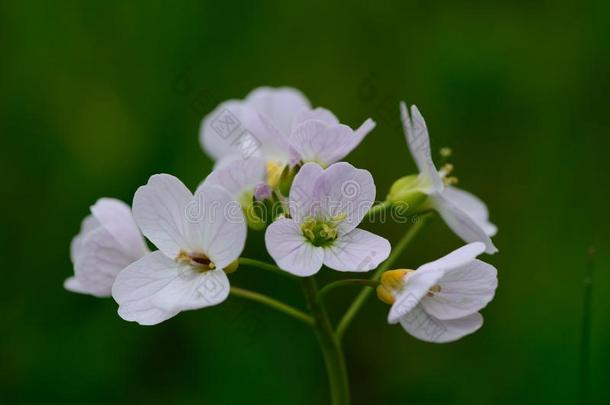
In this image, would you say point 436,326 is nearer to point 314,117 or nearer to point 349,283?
point 349,283

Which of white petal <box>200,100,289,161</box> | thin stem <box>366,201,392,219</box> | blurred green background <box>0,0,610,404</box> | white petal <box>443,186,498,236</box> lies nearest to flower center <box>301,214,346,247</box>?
thin stem <box>366,201,392,219</box>

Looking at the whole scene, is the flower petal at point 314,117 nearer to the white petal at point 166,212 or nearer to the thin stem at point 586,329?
the white petal at point 166,212

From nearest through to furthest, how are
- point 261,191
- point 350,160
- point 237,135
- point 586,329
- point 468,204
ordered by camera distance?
point 261,191 < point 586,329 < point 468,204 < point 237,135 < point 350,160

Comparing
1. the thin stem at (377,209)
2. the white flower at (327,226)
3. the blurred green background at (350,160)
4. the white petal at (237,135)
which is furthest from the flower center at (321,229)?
the blurred green background at (350,160)

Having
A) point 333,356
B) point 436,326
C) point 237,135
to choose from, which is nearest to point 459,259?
point 436,326

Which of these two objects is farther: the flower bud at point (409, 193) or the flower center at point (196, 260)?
the flower bud at point (409, 193)

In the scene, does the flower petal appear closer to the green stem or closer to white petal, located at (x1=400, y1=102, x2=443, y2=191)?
white petal, located at (x1=400, y1=102, x2=443, y2=191)

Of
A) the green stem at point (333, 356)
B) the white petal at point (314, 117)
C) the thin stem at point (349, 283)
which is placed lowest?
the green stem at point (333, 356)
